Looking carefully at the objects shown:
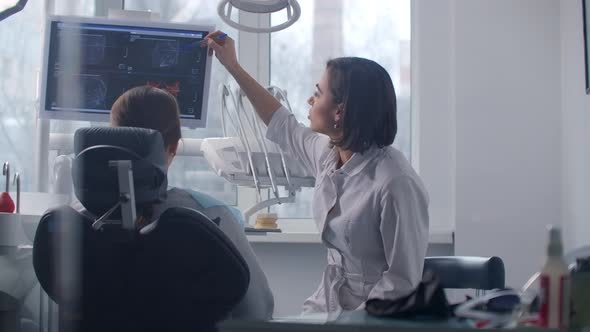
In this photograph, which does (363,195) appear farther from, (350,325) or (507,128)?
(507,128)

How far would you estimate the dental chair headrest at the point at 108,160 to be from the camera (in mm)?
1290

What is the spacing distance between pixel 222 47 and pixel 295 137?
32 cm

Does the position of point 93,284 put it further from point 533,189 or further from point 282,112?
point 533,189

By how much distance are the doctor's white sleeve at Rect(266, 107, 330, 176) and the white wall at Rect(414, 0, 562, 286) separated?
100 cm

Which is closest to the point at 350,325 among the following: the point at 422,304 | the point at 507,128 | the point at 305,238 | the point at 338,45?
the point at 422,304

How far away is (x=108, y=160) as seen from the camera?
4.23 feet

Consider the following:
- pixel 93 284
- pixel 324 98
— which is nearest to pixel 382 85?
pixel 324 98

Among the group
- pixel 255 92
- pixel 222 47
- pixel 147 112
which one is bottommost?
pixel 147 112

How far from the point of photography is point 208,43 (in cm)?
208

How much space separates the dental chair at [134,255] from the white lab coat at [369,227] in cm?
48

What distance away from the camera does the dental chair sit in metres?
1.33

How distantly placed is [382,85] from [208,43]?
0.49m

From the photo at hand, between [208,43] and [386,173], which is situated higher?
[208,43]

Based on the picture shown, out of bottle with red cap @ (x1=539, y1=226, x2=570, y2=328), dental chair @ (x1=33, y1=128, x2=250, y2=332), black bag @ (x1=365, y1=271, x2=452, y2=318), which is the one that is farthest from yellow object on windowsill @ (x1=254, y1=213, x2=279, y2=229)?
bottle with red cap @ (x1=539, y1=226, x2=570, y2=328)
